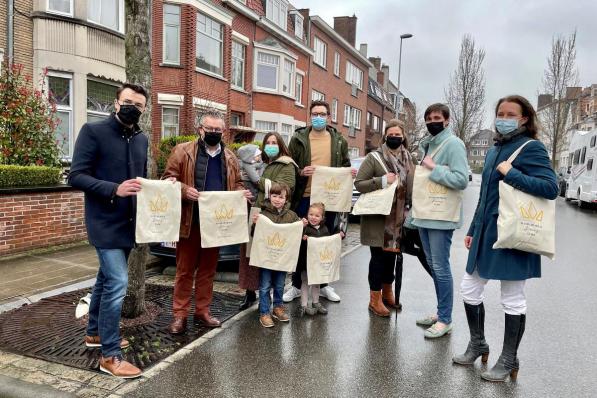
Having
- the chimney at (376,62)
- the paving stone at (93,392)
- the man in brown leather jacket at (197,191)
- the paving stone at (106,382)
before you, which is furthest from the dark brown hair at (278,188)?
the chimney at (376,62)

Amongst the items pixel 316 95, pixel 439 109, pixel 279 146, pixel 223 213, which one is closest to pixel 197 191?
pixel 223 213

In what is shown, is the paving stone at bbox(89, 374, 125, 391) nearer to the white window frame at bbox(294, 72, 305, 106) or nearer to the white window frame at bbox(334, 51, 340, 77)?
the white window frame at bbox(294, 72, 305, 106)

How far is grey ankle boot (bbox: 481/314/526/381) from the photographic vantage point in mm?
3641

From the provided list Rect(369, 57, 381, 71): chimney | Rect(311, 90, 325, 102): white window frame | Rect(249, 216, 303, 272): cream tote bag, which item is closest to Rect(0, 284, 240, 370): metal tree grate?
Rect(249, 216, 303, 272): cream tote bag

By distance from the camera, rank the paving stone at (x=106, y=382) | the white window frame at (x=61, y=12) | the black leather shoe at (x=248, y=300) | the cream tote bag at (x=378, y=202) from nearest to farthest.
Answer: the paving stone at (x=106, y=382) → the cream tote bag at (x=378, y=202) → the black leather shoe at (x=248, y=300) → the white window frame at (x=61, y=12)

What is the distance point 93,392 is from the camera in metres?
3.22

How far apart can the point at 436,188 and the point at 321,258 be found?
139 cm

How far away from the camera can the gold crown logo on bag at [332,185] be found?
5.09 meters

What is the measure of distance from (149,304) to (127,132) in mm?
2252

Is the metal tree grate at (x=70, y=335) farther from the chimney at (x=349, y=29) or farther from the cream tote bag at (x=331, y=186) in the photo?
the chimney at (x=349, y=29)

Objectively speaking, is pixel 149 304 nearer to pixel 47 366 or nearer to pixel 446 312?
pixel 47 366

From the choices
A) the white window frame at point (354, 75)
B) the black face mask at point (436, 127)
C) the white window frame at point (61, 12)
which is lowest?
the black face mask at point (436, 127)

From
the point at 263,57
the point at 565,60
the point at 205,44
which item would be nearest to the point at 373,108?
the point at 565,60

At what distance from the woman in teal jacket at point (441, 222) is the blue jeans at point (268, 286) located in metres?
1.50
